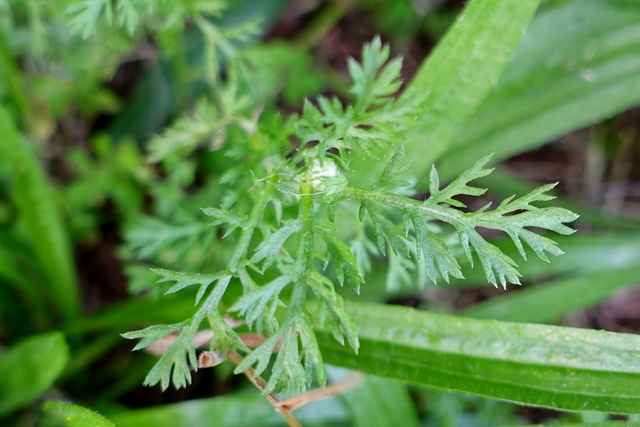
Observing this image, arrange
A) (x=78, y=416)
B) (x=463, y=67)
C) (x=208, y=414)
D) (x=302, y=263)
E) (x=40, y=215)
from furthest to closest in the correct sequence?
(x=40, y=215) → (x=208, y=414) → (x=463, y=67) → (x=78, y=416) → (x=302, y=263)

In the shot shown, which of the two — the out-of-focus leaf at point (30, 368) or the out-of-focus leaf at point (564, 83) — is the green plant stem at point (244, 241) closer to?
the out-of-focus leaf at point (30, 368)

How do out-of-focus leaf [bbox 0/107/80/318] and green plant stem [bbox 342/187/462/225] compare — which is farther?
out-of-focus leaf [bbox 0/107/80/318]

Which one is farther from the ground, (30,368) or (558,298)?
(30,368)

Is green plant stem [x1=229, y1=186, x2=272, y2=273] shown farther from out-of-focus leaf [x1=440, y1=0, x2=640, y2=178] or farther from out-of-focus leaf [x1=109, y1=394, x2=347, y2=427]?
out-of-focus leaf [x1=440, y1=0, x2=640, y2=178]

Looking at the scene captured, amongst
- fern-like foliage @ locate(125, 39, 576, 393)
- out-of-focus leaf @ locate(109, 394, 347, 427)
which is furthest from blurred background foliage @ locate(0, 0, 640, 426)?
fern-like foliage @ locate(125, 39, 576, 393)

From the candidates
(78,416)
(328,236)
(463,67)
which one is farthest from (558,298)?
(78,416)

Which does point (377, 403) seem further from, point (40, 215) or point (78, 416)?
point (40, 215)

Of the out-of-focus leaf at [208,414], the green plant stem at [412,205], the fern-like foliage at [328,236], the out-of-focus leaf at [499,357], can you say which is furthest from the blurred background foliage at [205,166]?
the green plant stem at [412,205]
